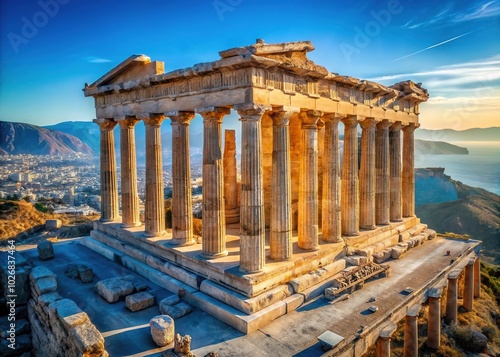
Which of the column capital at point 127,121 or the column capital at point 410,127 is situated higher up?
the column capital at point 127,121

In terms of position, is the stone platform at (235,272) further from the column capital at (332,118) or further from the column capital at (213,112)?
the column capital at (332,118)

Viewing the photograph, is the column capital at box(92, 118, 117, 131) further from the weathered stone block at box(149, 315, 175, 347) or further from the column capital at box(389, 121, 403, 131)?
the column capital at box(389, 121, 403, 131)

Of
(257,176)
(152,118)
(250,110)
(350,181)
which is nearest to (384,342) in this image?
(257,176)

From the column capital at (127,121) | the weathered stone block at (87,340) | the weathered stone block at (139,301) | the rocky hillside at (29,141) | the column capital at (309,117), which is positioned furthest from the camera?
the rocky hillside at (29,141)

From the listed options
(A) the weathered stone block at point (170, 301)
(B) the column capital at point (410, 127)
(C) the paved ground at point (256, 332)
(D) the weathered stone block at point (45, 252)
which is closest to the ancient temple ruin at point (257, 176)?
(A) the weathered stone block at point (170, 301)

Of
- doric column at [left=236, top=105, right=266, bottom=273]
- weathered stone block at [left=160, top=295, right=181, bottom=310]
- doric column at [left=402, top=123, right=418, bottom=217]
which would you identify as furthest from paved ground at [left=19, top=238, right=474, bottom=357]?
doric column at [left=402, top=123, right=418, bottom=217]

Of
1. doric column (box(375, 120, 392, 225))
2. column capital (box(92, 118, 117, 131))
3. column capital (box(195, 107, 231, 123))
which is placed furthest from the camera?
doric column (box(375, 120, 392, 225))
